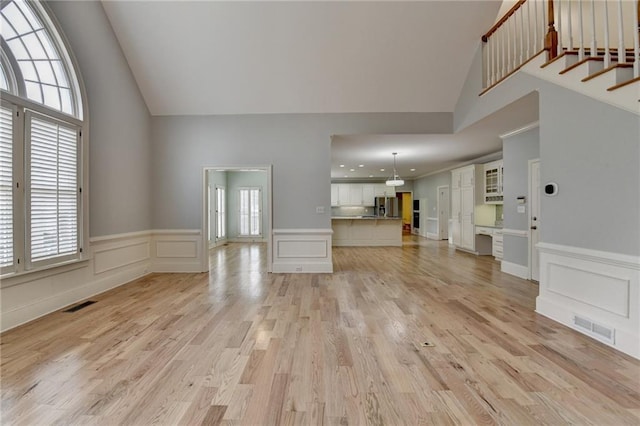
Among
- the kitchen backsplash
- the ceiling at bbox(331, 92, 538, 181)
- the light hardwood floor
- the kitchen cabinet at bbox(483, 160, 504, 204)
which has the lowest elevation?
the light hardwood floor

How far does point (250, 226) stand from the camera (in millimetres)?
Result: 10625

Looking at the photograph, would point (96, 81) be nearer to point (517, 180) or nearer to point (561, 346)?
point (561, 346)

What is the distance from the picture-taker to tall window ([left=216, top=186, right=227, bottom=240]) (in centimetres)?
970

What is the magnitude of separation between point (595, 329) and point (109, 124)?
6286 mm

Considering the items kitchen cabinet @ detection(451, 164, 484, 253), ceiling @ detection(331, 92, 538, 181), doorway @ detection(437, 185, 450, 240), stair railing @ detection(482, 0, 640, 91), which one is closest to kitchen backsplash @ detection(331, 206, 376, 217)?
doorway @ detection(437, 185, 450, 240)

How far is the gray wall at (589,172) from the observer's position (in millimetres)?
2410

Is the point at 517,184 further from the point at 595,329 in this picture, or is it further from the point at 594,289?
the point at 595,329

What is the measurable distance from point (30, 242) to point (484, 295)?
17.9 feet

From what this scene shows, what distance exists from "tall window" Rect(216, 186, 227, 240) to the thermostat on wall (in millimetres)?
8665

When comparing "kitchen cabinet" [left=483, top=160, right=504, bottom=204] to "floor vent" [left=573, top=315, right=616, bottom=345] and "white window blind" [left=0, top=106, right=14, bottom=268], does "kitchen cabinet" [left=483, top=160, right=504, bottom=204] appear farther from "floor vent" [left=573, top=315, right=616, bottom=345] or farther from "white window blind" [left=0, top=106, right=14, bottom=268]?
"white window blind" [left=0, top=106, right=14, bottom=268]

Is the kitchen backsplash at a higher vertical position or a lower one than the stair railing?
lower

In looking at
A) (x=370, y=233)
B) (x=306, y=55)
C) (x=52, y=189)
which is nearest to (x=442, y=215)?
(x=370, y=233)

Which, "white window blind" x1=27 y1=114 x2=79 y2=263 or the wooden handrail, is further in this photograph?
the wooden handrail

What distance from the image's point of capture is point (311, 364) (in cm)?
220
